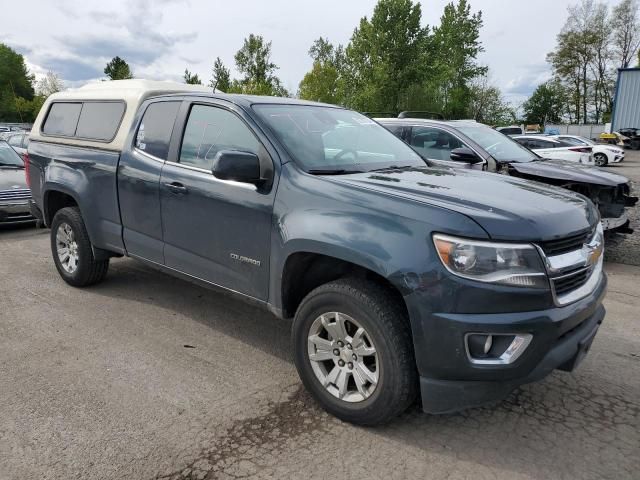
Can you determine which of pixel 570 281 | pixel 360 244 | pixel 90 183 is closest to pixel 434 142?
pixel 90 183

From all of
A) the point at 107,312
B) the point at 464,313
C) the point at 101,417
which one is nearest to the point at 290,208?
the point at 464,313

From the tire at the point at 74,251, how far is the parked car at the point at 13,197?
3639 millimetres

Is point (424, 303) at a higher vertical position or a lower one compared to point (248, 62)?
lower

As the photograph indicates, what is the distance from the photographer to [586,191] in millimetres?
6438

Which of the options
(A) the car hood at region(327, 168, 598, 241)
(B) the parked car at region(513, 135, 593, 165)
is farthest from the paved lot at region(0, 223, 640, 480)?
(B) the parked car at region(513, 135, 593, 165)

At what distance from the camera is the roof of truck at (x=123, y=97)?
4.02 m

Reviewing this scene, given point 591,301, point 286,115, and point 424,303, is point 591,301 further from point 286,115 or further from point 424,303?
point 286,115

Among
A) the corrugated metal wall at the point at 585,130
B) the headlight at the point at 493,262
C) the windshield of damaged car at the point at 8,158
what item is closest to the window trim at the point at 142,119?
the headlight at the point at 493,262

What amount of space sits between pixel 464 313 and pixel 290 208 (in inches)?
47.5

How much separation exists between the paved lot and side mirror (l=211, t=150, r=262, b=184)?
134cm

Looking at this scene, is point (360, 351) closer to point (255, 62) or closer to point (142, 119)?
point (142, 119)

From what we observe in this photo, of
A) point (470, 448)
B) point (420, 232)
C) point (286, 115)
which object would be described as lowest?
point (470, 448)

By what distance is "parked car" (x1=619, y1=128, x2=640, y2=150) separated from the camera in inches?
1383

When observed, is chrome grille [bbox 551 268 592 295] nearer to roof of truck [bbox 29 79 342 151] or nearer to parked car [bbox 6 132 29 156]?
Answer: roof of truck [bbox 29 79 342 151]
